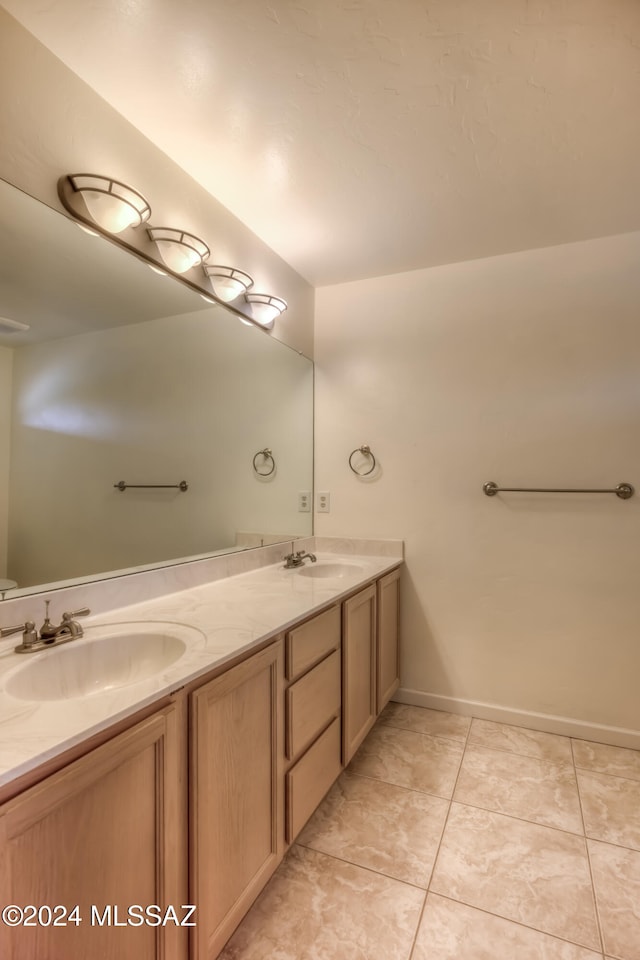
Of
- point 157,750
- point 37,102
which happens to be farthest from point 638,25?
point 157,750

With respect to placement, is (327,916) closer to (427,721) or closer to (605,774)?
(427,721)

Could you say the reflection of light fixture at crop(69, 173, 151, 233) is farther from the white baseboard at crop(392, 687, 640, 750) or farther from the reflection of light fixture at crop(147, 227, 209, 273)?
the white baseboard at crop(392, 687, 640, 750)

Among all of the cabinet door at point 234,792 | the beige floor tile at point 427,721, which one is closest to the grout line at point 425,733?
the beige floor tile at point 427,721

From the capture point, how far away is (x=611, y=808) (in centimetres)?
161

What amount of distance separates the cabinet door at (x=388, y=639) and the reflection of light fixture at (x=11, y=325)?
1571 mm

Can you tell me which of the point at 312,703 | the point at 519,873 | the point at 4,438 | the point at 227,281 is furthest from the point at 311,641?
the point at 227,281

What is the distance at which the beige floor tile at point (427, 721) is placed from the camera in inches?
82.2

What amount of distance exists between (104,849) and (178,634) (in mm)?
475

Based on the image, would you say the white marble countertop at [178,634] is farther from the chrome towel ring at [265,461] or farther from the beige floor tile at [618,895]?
the beige floor tile at [618,895]

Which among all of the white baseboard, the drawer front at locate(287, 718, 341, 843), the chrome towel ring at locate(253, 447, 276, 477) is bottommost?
the white baseboard

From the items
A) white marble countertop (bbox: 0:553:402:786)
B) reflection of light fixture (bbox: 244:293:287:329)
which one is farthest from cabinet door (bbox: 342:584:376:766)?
reflection of light fixture (bbox: 244:293:287:329)

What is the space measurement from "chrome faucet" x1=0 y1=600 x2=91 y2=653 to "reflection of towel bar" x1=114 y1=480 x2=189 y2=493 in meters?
0.51

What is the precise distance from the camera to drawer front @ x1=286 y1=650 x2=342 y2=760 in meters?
1.29

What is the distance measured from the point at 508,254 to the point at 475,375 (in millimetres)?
587
